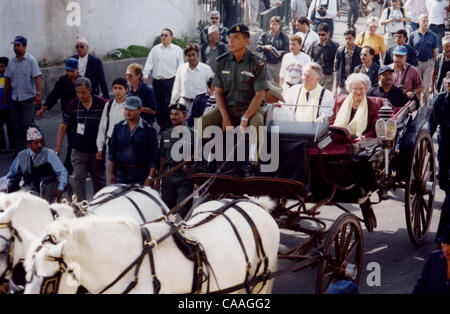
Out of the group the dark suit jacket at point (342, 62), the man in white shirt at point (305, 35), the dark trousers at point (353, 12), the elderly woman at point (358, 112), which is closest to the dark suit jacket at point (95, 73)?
the dark suit jacket at point (342, 62)

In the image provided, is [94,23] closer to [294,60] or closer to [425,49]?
[294,60]

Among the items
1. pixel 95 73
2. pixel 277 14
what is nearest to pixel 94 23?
pixel 95 73

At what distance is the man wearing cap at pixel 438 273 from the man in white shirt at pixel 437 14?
41.7 ft

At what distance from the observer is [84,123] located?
9625 millimetres

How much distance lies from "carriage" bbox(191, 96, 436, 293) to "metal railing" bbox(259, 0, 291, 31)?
14.1m

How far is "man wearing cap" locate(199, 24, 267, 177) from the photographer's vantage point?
7.45 m

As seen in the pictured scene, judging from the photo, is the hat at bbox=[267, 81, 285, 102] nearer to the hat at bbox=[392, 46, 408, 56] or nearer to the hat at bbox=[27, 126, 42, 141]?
the hat at bbox=[27, 126, 42, 141]

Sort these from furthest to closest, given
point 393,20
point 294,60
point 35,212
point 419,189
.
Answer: point 393,20 < point 294,60 < point 419,189 < point 35,212

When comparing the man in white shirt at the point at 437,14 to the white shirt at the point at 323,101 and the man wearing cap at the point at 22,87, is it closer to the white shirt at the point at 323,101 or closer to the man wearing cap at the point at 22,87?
the white shirt at the point at 323,101

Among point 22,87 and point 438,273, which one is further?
point 22,87

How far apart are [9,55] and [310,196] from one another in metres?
9.03

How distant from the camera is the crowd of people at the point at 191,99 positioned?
7.59 metres

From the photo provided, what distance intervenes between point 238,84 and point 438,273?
10.3 ft

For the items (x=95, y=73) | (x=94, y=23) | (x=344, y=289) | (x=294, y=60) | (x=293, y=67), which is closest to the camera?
(x=344, y=289)
